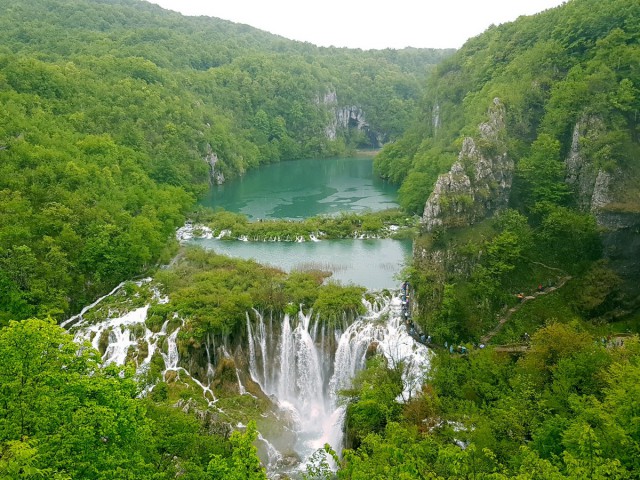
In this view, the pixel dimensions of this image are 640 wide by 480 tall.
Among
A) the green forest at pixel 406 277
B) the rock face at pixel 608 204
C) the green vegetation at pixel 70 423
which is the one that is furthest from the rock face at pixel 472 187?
the green vegetation at pixel 70 423

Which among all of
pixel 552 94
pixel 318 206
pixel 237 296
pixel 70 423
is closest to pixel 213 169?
pixel 318 206

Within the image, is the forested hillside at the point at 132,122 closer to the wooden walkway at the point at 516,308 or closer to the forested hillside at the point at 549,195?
the forested hillside at the point at 549,195

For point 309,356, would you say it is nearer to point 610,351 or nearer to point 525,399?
point 525,399

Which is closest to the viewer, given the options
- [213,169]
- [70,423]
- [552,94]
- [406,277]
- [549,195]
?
[70,423]

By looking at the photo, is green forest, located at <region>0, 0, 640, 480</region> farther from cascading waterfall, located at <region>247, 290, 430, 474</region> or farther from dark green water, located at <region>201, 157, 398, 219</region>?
dark green water, located at <region>201, 157, 398, 219</region>

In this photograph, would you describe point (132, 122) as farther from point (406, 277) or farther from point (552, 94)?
point (552, 94)

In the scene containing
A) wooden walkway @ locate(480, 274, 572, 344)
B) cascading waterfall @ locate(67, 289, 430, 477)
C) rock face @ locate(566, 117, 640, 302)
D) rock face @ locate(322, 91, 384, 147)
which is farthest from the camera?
rock face @ locate(322, 91, 384, 147)

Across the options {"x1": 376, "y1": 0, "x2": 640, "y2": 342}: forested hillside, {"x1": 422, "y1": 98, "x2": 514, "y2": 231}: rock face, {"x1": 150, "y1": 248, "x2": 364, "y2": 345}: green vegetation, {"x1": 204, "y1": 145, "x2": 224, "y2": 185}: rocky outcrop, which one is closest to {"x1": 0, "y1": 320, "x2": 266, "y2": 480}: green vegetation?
{"x1": 150, "y1": 248, "x2": 364, "y2": 345}: green vegetation
